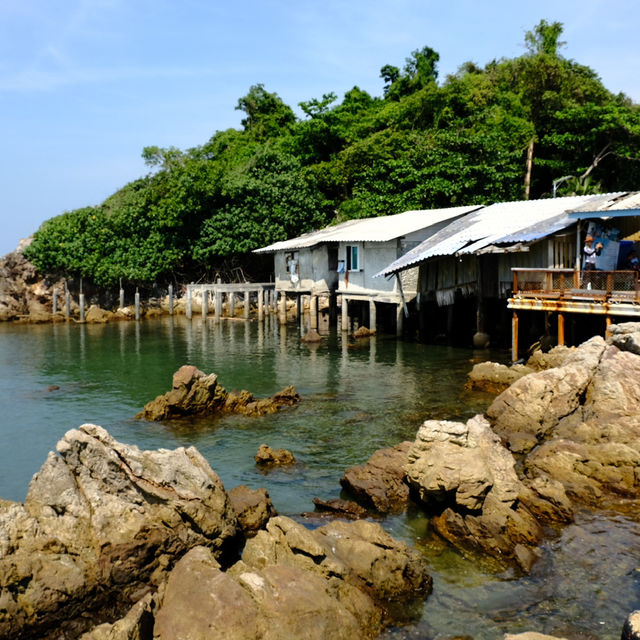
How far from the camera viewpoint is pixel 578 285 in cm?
2180

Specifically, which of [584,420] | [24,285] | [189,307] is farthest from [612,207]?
[24,285]

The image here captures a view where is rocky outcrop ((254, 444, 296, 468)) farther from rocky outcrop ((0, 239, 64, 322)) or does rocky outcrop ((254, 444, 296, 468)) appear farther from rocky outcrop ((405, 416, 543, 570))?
rocky outcrop ((0, 239, 64, 322))

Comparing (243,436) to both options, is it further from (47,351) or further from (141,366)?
(47,351)

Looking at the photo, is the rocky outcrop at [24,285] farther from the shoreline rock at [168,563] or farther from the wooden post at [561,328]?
the shoreline rock at [168,563]

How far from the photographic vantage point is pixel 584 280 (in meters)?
21.9

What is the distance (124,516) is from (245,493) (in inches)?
108

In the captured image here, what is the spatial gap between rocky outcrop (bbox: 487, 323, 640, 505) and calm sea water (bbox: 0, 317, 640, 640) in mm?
1149

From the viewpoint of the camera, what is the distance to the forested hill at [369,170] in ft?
135

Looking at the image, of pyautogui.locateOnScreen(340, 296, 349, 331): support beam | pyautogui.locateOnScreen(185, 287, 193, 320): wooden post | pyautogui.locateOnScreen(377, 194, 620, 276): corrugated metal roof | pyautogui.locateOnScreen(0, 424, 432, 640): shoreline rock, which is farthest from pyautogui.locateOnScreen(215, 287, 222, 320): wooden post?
pyautogui.locateOnScreen(0, 424, 432, 640): shoreline rock

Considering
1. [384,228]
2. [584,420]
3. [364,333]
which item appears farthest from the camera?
[364,333]

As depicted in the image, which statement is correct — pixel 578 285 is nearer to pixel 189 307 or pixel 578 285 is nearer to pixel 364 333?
pixel 364 333

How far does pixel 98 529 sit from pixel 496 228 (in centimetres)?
2073

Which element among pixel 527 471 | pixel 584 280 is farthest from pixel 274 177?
pixel 527 471

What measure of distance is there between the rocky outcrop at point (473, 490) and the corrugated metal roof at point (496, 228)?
1259cm
